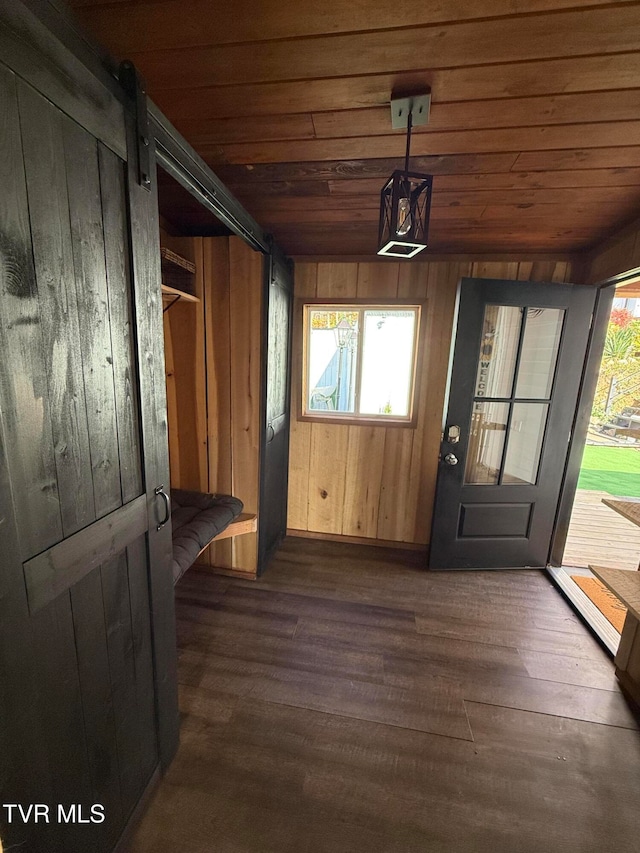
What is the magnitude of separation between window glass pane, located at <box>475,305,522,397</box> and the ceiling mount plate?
128cm

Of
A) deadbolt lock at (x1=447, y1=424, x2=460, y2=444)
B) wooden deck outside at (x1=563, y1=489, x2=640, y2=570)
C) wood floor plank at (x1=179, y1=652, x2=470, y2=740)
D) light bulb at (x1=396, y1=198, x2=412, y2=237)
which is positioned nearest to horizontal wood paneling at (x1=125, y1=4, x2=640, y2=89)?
light bulb at (x1=396, y1=198, x2=412, y2=237)

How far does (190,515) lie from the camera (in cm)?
190

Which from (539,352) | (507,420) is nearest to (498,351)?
(539,352)

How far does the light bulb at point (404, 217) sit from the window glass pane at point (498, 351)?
4.30 feet

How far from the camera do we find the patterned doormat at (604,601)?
2.04 metres

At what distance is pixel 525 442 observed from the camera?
7.92ft

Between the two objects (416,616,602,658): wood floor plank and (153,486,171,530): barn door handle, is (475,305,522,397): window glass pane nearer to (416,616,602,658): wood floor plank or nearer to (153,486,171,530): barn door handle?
(416,616,602,658): wood floor plank

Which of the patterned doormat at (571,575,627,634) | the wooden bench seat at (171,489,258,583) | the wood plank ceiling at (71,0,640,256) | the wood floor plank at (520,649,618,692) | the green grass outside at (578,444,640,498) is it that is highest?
the wood plank ceiling at (71,0,640,256)

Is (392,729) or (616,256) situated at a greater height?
(616,256)

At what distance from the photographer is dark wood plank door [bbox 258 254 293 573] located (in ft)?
6.79

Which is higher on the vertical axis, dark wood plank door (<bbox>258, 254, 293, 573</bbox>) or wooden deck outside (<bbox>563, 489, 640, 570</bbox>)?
dark wood plank door (<bbox>258, 254, 293, 573</bbox>)

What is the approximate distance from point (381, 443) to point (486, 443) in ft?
2.47

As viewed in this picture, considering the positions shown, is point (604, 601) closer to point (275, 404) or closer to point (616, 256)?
point (616, 256)

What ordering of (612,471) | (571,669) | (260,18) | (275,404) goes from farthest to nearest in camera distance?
(612,471)
(275,404)
(571,669)
(260,18)
